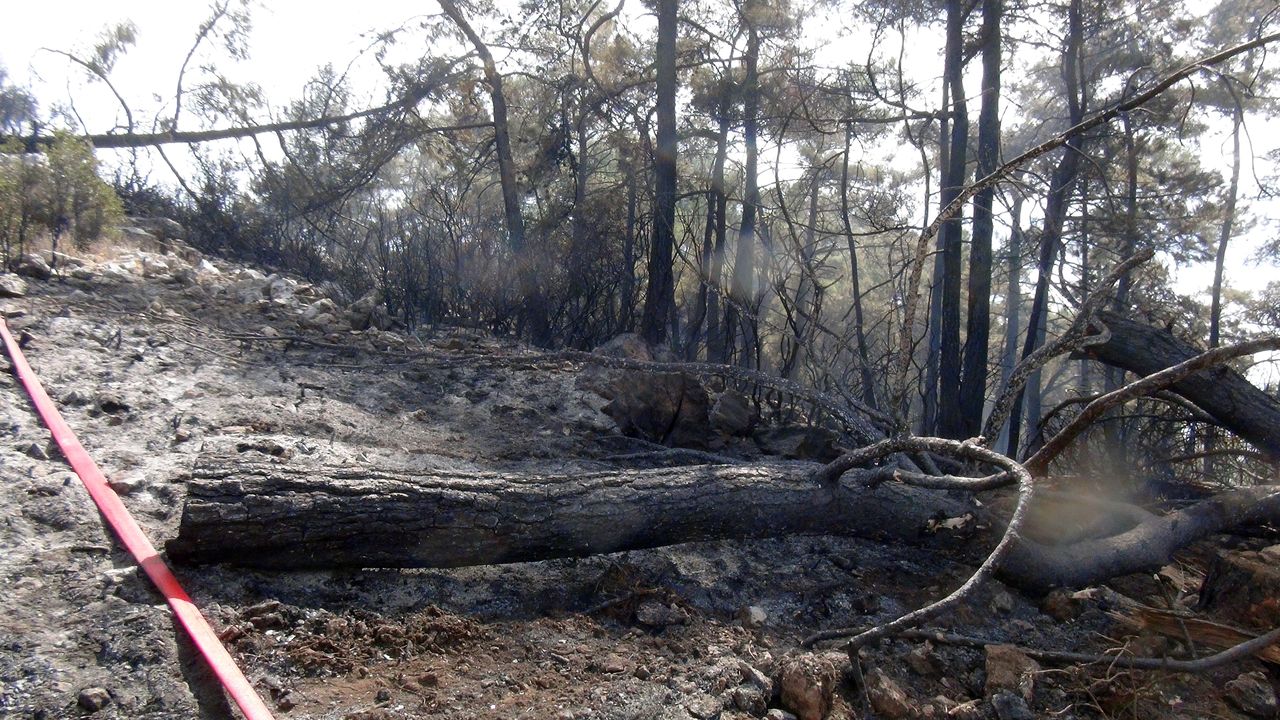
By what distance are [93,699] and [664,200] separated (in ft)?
20.7

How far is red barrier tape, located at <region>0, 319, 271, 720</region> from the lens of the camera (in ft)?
6.08

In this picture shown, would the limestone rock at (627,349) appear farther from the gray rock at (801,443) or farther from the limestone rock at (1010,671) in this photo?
the limestone rock at (1010,671)

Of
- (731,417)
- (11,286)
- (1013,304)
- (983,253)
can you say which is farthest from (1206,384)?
(1013,304)

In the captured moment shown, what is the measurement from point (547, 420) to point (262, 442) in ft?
5.14

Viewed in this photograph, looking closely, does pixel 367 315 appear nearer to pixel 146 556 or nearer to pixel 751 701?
pixel 146 556

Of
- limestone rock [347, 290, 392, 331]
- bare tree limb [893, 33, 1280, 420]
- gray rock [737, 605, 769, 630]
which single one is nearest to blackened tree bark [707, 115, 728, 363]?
limestone rock [347, 290, 392, 331]

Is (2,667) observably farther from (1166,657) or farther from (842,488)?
(1166,657)

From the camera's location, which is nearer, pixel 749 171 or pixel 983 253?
pixel 983 253

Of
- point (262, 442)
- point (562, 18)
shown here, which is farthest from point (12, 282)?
point (562, 18)

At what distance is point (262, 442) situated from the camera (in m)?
3.33

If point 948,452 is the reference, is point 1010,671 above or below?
below

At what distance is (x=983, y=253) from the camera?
6383 mm

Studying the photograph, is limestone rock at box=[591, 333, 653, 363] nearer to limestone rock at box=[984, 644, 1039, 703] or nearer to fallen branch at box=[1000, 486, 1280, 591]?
fallen branch at box=[1000, 486, 1280, 591]

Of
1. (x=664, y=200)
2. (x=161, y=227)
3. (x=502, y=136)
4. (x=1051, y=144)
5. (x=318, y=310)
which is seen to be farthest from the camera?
(x=502, y=136)
